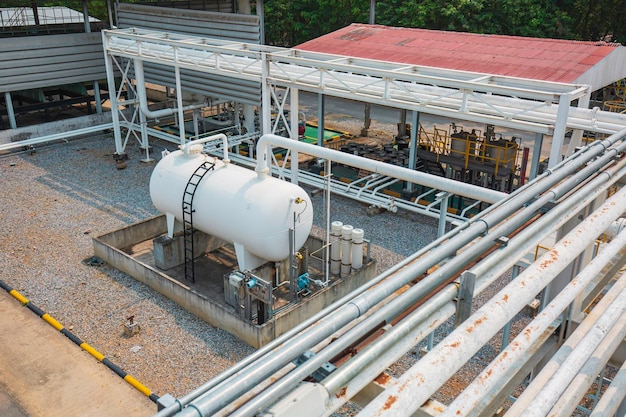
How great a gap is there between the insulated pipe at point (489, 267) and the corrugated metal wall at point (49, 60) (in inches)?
912

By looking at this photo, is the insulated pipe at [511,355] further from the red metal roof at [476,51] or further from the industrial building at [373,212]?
A: the red metal roof at [476,51]

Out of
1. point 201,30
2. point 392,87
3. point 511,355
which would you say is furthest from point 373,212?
point 511,355

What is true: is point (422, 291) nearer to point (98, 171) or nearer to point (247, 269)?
point (247, 269)

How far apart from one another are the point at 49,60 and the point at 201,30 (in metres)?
6.88

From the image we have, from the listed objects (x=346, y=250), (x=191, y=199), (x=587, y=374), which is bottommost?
(x=346, y=250)

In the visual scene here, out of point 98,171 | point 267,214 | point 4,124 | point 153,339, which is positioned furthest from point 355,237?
point 4,124

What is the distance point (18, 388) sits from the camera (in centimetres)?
1008

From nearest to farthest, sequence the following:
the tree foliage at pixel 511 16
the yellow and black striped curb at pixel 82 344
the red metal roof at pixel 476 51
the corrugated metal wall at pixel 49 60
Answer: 1. the yellow and black striped curb at pixel 82 344
2. the red metal roof at pixel 476 51
3. the corrugated metal wall at pixel 49 60
4. the tree foliage at pixel 511 16

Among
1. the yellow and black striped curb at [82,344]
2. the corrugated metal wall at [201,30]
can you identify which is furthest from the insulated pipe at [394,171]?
the corrugated metal wall at [201,30]

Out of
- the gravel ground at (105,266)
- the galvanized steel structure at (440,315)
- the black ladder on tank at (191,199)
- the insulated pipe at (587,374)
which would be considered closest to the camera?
the galvanized steel structure at (440,315)

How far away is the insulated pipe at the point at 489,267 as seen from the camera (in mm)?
3371

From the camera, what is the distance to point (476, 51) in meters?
19.3

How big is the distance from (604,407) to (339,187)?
47.4 feet

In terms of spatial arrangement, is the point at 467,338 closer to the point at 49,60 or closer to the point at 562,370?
the point at 562,370
